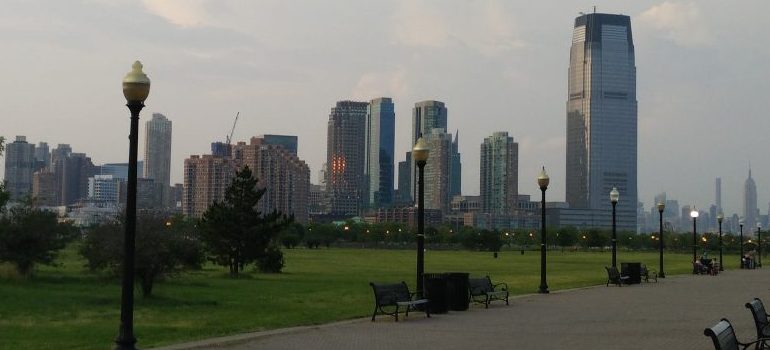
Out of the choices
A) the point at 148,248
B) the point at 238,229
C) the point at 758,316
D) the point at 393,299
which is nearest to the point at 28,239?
the point at 148,248

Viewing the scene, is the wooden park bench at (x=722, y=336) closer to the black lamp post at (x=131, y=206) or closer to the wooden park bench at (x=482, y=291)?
the black lamp post at (x=131, y=206)

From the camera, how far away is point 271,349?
15.0 meters

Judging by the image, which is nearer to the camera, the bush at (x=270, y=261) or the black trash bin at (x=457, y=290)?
the black trash bin at (x=457, y=290)

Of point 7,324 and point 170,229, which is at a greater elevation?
point 170,229

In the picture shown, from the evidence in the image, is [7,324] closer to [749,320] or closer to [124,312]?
[124,312]

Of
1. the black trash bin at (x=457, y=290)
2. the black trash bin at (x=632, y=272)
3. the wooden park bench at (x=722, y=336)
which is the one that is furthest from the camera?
the black trash bin at (x=632, y=272)

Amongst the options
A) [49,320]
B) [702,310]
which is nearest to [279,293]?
[49,320]

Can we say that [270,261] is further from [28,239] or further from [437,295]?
[437,295]

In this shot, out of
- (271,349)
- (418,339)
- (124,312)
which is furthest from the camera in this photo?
(418,339)

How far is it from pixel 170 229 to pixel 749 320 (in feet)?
64.2

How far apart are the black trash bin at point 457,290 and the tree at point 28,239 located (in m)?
23.8

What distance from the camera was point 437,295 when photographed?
72.0 ft

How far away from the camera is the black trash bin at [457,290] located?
2228 centimetres

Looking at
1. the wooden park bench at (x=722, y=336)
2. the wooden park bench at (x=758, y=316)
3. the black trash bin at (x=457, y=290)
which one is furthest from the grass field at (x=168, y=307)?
the wooden park bench at (x=722, y=336)
